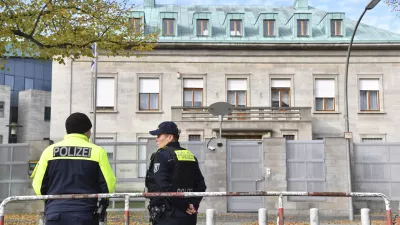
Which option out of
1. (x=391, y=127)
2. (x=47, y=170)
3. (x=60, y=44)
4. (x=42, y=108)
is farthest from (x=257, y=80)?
(x=42, y=108)

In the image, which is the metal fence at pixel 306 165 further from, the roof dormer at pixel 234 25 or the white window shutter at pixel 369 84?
the roof dormer at pixel 234 25

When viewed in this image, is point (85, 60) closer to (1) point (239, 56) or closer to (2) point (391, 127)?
(1) point (239, 56)

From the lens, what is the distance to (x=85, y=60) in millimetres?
31047

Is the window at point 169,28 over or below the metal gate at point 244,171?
over

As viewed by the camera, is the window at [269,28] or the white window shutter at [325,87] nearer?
the white window shutter at [325,87]

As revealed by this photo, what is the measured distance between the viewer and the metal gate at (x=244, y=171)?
18.7 meters

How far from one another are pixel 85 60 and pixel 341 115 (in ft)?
49.2

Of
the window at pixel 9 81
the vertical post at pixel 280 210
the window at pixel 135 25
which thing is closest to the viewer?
the vertical post at pixel 280 210

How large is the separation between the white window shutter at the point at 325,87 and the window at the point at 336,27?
3.20 metres

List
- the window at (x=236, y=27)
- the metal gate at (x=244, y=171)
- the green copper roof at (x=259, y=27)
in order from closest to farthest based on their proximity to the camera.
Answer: the metal gate at (x=244, y=171) < the green copper roof at (x=259, y=27) < the window at (x=236, y=27)

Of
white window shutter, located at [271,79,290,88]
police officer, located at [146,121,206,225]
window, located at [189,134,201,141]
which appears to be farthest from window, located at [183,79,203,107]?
police officer, located at [146,121,206,225]

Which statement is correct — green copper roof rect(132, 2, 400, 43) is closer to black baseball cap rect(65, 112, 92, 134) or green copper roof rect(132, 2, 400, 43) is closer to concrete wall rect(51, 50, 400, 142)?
concrete wall rect(51, 50, 400, 142)

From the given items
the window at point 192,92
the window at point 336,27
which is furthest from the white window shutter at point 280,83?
the window at point 336,27

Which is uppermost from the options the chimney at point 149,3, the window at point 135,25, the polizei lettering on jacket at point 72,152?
the chimney at point 149,3
